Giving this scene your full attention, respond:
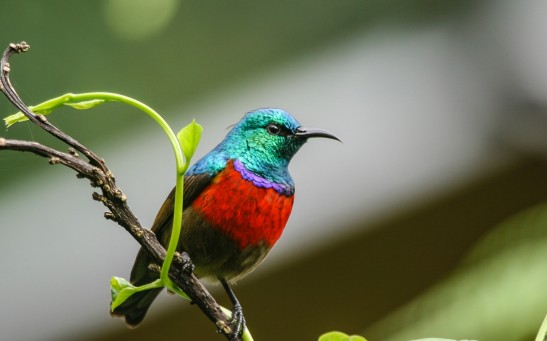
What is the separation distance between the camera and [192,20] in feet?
17.9

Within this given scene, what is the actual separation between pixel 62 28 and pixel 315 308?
2563 mm

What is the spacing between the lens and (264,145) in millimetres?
2289

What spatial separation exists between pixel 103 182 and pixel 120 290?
273mm

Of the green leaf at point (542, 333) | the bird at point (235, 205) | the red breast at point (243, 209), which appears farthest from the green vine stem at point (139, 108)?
the red breast at point (243, 209)

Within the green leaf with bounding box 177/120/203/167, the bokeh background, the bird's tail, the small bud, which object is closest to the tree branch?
the small bud

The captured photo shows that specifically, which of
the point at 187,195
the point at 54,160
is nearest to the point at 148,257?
the point at 187,195

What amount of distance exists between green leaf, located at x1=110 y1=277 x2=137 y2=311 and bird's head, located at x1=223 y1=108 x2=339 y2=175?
0.96 m

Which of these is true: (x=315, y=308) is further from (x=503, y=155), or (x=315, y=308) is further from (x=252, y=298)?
(x=503, y=155)

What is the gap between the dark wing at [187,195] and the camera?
2.03 metres

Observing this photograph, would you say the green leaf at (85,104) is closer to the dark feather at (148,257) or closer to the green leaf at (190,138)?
the green leaf at (190,138)

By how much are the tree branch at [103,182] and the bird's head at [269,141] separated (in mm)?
956

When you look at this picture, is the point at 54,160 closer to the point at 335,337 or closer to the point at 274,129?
the point at 335,337

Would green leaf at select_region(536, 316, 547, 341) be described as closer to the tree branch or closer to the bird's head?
the tree branch

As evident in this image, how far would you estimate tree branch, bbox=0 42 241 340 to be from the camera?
103cm
